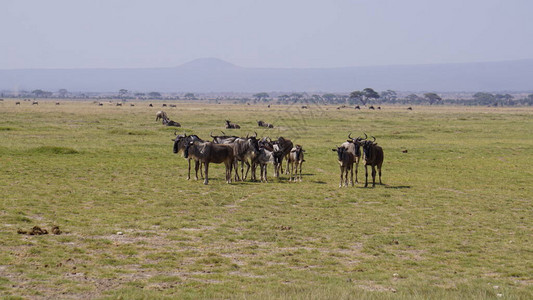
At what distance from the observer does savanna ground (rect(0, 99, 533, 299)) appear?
10422 millimetres

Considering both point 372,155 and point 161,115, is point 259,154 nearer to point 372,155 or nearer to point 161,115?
point 372,155

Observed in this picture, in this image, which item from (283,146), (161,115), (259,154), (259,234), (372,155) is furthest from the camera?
(161,115)

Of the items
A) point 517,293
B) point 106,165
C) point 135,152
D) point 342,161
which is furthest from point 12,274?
point 135,152

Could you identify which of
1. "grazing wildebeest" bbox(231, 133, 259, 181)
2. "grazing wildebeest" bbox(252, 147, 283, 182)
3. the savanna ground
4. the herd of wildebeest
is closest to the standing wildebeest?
the herd of wildebeest

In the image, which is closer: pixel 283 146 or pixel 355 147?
pixel 355 147

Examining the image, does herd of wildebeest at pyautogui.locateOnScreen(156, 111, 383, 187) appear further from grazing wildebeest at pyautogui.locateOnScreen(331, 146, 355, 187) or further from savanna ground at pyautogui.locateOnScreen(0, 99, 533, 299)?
savanna ground at pyautogui.locateOnScreen(0, 99, 533, 299)

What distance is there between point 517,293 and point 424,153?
26146mm

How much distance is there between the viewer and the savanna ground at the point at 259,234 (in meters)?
10.4

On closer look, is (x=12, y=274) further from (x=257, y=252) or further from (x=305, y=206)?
(x=305, y=206)

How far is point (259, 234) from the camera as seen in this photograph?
1426 cm

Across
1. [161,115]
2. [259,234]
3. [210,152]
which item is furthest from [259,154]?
[161,115]

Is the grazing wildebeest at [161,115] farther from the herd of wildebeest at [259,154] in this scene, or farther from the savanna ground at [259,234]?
the herd of wildebeest at [259,154]

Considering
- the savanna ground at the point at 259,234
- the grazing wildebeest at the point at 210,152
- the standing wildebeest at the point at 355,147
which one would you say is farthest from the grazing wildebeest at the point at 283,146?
the standing wildebeest at the point at 355,147

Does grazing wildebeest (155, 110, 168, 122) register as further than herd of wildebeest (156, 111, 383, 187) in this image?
Yes
